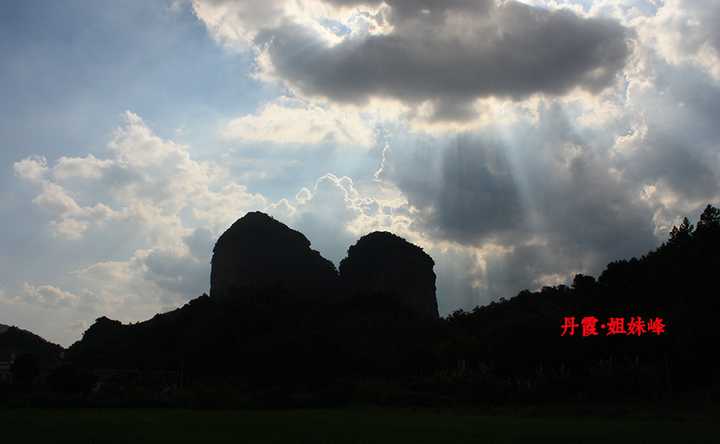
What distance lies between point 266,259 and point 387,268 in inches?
519

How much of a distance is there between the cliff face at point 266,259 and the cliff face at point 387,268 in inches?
105

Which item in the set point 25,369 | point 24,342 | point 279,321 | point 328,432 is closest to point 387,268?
point 279,321

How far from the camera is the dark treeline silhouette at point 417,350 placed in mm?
23797

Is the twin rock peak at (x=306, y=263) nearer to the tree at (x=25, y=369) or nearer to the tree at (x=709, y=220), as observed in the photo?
the tree at (x=709, y=220)

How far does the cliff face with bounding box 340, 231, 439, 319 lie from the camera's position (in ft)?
250

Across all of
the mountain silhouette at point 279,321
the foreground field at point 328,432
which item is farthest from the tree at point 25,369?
the foreground field at point 328,432

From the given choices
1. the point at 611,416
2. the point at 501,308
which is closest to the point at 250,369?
the point at 611,416

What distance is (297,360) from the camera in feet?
107

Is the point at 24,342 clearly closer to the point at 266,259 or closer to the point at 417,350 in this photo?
the point at 266,259

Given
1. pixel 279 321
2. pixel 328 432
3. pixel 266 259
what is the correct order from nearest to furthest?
pixel 328 432, pixel 279 321, pixel 266 259

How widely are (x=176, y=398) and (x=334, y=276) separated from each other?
55494mm

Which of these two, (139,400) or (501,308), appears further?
(501,308)

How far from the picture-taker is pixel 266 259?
253 feet

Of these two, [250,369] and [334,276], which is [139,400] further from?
[334,276]
